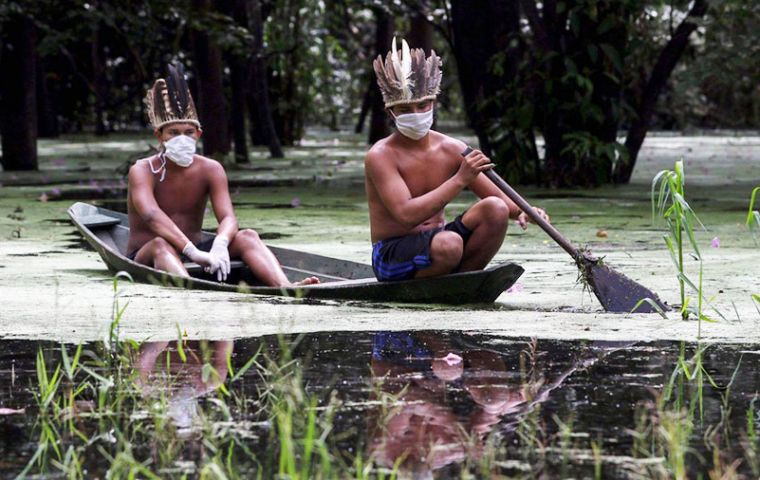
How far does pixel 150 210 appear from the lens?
6.15 meters

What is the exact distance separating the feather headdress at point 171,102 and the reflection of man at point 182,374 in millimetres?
1916

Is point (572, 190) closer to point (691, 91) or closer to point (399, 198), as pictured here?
point (399, 198)

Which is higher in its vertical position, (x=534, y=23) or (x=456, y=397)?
(x=534, y=23)

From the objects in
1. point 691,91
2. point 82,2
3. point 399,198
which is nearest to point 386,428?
point 399,198

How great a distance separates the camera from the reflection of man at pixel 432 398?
311cm

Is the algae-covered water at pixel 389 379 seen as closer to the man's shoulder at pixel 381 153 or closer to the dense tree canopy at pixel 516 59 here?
the man's shoulder at pixel 381 153

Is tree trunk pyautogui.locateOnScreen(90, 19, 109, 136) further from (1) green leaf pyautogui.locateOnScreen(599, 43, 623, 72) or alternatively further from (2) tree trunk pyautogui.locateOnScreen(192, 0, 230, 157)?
(1) green leaf pyautogui.locateOnScreen(599, 43, 623, 72)

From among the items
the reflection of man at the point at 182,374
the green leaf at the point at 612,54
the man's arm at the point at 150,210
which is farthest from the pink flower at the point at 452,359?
the green leaf at the point at 612,54

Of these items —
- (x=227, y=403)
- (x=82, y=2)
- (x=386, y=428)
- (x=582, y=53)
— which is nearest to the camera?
(x=386, y=428)

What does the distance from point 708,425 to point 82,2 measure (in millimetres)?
11438

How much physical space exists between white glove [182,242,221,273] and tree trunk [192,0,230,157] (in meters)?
8.76

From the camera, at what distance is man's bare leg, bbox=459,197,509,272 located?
17.5 feet

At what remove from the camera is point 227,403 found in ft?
11.9

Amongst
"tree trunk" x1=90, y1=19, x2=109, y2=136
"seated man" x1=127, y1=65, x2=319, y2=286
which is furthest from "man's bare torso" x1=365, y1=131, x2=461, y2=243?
"tree trunk" x1=90, y1=19, x2=109, y2=136
